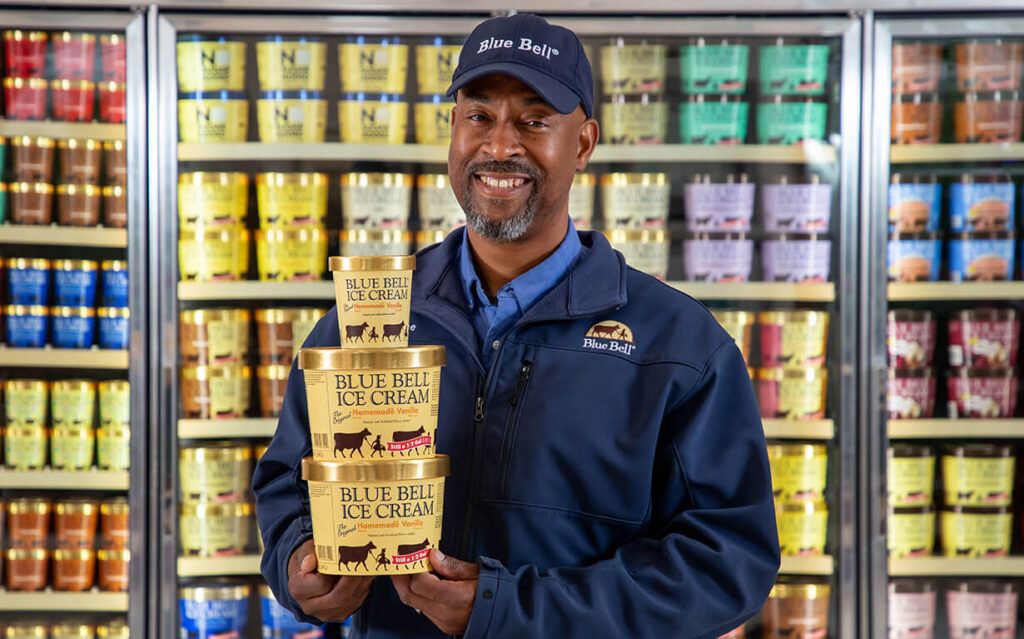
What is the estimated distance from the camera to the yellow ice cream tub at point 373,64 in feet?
8.41

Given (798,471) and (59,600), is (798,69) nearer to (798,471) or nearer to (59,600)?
(798,471)

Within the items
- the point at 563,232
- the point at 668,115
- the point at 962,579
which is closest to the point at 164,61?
the point at 668,115

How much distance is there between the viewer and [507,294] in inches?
50.2

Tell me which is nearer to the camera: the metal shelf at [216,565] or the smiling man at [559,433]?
the smiling man at [559,433]

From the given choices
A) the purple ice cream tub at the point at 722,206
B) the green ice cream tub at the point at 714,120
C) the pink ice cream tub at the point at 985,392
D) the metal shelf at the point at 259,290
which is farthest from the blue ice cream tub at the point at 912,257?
the metal shelf at the point at 259,290

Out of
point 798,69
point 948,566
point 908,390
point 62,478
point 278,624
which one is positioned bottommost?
point 278,624

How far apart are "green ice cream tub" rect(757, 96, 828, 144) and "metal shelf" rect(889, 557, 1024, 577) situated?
121cm

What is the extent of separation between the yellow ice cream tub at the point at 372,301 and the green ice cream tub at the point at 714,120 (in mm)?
1712

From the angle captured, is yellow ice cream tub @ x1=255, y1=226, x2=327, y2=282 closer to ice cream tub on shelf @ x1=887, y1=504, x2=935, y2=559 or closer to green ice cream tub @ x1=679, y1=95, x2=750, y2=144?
green ice cream tub @ x1=679, y1=95, x2=750, y2=144

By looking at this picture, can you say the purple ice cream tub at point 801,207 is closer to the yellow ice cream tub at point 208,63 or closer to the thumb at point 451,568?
the yellow ice cream tub at point 208,63

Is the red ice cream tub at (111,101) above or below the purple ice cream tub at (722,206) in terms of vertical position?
above

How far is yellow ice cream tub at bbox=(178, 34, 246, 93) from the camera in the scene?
254cm

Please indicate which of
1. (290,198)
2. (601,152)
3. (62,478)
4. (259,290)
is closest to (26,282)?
(62,478)

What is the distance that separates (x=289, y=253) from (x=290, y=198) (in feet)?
0.50
